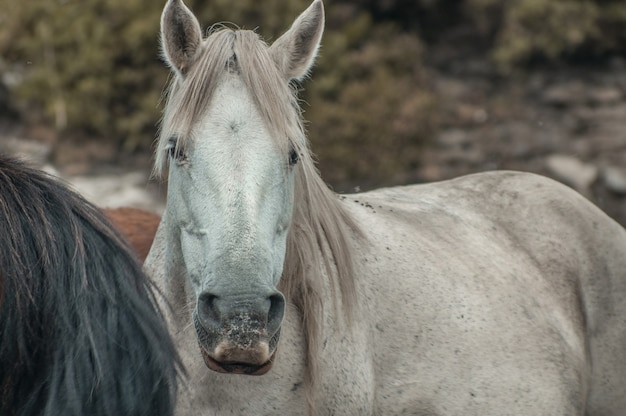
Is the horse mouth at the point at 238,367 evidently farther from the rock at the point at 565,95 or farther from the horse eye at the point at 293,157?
the rock at the point at 565,95

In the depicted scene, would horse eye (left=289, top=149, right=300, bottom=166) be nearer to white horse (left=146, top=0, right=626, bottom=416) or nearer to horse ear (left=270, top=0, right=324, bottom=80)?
white horse (left=146, top=0, right=626, bottom=416)

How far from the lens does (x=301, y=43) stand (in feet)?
11.3

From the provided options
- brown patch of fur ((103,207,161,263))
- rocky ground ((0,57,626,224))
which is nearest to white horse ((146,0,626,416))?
brown patch of fur ((103,207,161,263))

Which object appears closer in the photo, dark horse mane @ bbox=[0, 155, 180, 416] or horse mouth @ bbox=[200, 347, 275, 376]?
dark horse mane @ bbox=[0, 155, 180, 416]

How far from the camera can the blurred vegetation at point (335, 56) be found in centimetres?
1082

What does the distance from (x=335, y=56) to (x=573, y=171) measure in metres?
3.20

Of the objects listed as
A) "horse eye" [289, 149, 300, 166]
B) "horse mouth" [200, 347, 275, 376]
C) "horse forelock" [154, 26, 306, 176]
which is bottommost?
"horse mouth" [200, 347, 275, 376]

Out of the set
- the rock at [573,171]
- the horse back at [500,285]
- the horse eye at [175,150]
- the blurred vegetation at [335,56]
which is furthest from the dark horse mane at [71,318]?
the blurred vegetation at [335,56]

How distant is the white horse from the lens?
2.98 m

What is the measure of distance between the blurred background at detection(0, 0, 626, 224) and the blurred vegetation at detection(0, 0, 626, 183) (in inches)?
0.7

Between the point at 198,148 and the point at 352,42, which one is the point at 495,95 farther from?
the point at 198,148

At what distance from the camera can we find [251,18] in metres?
11.6

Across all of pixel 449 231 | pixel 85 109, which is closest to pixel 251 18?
pixel 85 109

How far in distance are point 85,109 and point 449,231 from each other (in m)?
8.13
